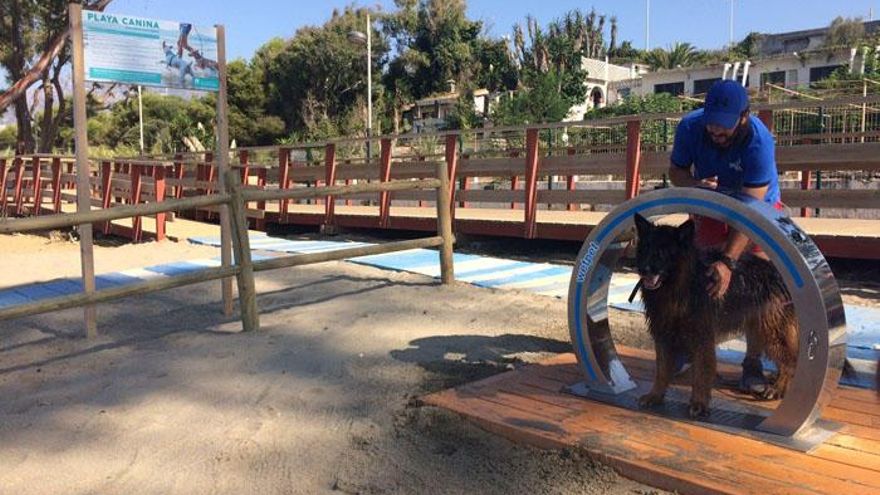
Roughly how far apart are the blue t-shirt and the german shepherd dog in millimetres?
410

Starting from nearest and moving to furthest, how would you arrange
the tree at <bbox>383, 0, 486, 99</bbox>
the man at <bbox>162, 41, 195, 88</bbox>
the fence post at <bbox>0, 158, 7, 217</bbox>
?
the man at <bbox>162, 41, 195, 88</bbox> → the fence post at <bbox>0, 158, 7, 217</bbox> → the tree at <bbox>383, 0, 486, 99</bbox>

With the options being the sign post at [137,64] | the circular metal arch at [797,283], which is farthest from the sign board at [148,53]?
the circular metal arch at [797,283]

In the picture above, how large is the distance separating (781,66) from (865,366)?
41.8 m

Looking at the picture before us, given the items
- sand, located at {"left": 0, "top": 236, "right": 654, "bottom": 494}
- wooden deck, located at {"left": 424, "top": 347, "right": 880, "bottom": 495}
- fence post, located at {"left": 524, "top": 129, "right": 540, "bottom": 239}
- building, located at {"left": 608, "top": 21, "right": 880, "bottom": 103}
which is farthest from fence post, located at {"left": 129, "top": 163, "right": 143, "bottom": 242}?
building, located at {"left": 608, "top": 21, "right": 880, "bottom": 103}

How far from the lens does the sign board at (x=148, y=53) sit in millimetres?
5246

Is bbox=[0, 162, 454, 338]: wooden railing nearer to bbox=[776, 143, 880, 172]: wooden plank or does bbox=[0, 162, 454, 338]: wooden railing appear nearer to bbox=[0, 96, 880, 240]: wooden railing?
bbox=[0, 96, 880, 240]: wooden railing

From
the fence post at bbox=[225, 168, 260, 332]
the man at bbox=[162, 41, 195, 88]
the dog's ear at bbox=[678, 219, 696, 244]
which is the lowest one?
the fence post at bbox=[225, 168, 260, 332]

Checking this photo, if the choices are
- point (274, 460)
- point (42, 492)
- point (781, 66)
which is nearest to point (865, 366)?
point (274, 460)

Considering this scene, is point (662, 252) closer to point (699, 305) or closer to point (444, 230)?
point (699, 305)

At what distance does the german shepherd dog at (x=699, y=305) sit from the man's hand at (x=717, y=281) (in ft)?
0.06

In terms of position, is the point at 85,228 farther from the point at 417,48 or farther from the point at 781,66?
the point at 417,48

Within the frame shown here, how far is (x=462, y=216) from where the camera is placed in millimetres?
10922

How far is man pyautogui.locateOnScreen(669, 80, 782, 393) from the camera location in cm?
333

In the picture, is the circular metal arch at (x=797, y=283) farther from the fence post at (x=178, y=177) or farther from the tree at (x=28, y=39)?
the tree at (x=28, y=39)
